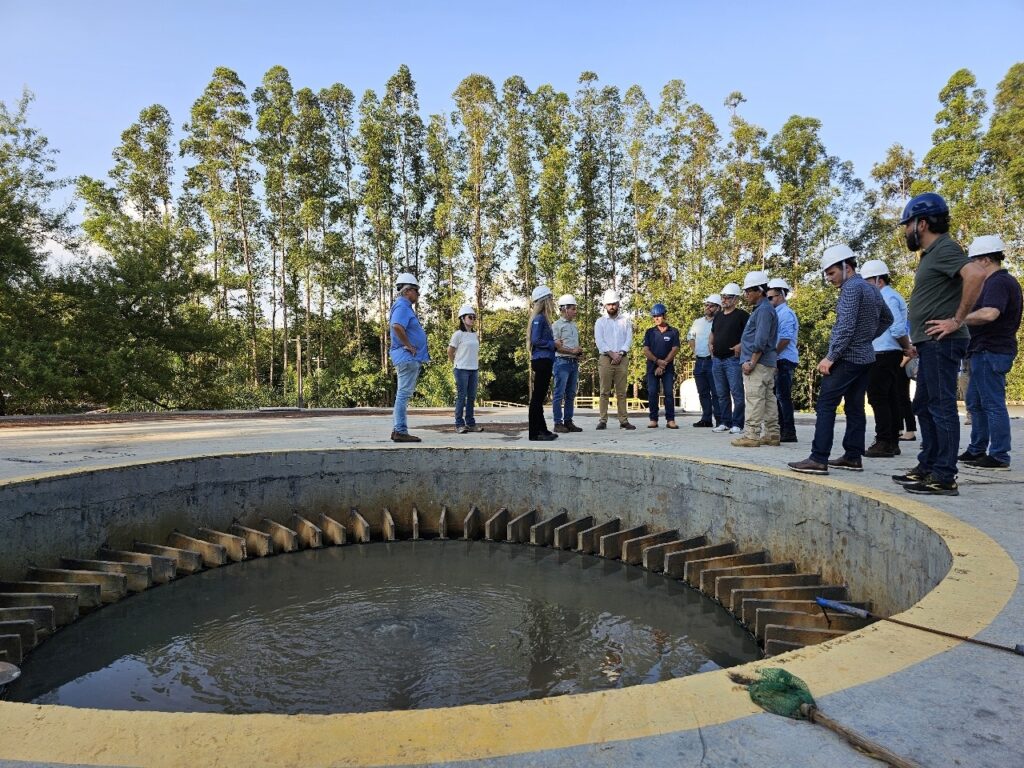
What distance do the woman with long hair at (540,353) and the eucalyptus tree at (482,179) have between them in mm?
27107

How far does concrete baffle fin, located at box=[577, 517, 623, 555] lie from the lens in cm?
607

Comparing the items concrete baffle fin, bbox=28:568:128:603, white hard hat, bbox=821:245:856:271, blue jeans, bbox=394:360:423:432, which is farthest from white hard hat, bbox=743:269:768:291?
concrete baffle fin, bbox=28:568:128:603

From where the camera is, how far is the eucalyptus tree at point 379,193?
1334 inches

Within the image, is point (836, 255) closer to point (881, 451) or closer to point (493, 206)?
point (881, 451)

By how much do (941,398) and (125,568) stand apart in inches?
255

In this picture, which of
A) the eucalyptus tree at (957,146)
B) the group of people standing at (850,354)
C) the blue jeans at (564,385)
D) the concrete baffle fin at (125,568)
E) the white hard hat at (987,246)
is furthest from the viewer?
the eucalyptus tree at (957,146)

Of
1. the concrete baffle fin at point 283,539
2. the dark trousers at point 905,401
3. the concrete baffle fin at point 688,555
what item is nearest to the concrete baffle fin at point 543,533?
the concrete baffle fin at point 688,555

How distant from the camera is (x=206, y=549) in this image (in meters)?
5.71

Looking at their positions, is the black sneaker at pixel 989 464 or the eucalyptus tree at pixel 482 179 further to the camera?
the eucalyptus tree at pixel 482 179

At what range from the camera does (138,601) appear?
483cm

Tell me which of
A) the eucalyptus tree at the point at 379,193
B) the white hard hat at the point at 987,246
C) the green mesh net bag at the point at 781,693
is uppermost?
the eucalyptus tree at the point at 379,193

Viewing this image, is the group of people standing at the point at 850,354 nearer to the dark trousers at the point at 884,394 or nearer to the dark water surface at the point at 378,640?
the dark trousers at the point at 884,394

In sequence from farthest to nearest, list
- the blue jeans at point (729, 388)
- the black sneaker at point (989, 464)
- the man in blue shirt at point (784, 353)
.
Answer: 1. the blue jeans at point (729, 388)
2. the man in blue shirt at point (784, 353)
3. the black sneaker at point (989, 464)

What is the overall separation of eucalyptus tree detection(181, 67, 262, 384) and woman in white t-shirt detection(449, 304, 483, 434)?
27661 millimetres
